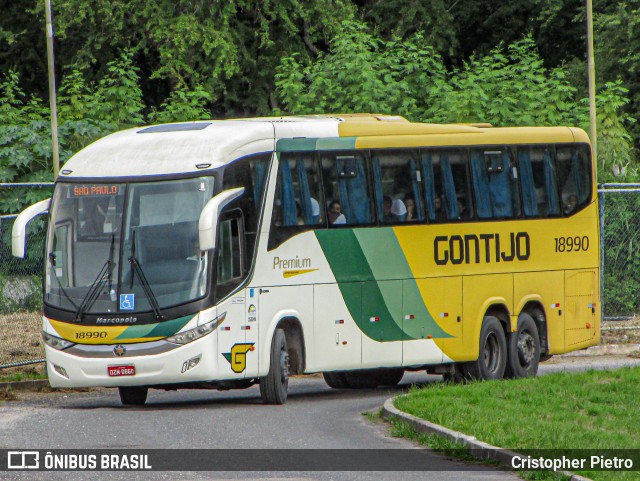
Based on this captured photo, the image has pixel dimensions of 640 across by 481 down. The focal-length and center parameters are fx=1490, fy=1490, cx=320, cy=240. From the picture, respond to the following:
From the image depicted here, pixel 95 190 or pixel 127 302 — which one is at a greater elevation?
pixel 95 190

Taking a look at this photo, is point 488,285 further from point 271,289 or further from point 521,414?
point 521,414

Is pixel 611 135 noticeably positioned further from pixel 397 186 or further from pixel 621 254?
pixel 397 186

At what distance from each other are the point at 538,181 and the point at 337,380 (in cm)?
417

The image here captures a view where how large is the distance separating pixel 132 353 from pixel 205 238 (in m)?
1.67

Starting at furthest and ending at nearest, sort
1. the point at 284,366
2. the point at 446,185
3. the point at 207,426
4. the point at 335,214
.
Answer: the point at 446,185, the point at 335,214, the point at 284,366, the point at 207,426

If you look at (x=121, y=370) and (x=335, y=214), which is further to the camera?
(x=335, y=214)

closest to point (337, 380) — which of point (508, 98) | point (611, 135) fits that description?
point (508, 98)

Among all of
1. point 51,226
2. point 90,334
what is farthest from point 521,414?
point 51,226

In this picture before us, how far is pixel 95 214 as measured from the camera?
17.7m

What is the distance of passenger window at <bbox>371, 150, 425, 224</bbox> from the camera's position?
19.9 meters

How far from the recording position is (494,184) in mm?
21266

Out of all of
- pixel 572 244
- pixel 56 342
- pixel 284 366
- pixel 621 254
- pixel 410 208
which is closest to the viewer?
pixel 56 342

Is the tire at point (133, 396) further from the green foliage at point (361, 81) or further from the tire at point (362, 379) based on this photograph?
the green foliage at point (361, 81)

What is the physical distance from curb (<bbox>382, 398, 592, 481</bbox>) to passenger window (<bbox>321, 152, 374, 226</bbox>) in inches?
174
